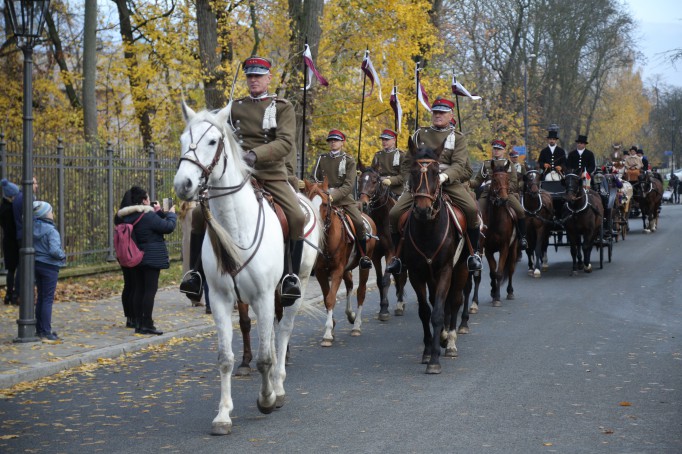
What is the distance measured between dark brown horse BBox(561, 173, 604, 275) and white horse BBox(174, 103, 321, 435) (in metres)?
13.7

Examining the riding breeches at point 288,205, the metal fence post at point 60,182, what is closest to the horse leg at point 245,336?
the riding breeches at point 288,205

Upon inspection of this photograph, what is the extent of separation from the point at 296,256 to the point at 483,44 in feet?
154

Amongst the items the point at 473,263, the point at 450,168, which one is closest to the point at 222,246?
the point at 450,168

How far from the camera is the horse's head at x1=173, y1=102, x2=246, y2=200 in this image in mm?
7145

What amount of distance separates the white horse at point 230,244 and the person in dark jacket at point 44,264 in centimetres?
501

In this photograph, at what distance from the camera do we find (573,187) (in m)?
21.2

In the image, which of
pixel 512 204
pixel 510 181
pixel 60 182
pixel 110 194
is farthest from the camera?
pixel 110 194

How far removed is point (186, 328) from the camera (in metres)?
13.7

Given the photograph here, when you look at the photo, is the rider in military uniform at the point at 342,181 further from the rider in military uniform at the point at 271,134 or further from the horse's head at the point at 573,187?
Result: the horse's head at the point at 573,187

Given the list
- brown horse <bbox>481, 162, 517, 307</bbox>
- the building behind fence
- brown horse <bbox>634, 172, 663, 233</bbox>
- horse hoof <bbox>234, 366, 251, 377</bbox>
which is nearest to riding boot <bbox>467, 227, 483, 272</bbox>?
horse hoof <bbox>234, 366, 251, 377</bbox>

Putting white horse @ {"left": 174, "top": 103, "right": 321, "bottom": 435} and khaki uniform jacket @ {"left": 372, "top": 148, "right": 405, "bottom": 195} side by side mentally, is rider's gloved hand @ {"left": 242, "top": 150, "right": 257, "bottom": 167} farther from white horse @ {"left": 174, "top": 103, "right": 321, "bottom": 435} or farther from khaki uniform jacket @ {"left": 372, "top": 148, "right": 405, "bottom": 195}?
khaki uniform jacket @ {"left": 372, "top": 148, "right": 405, "bottom": 195}

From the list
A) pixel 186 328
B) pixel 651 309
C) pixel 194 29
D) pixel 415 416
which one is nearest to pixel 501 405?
pixel 415 416

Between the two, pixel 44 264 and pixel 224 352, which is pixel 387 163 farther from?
pixel 224 352

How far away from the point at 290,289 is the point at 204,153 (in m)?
1.84
